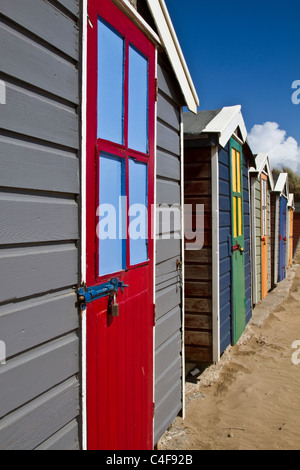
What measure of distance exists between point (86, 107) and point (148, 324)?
176 centimetres

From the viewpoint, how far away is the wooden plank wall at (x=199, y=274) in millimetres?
5480

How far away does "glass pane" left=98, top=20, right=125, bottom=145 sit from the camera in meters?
2.45

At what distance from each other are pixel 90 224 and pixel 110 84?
36.2 inches

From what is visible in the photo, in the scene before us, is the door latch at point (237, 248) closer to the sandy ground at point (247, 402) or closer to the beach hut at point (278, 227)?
the sandy ground at point (247, 402)

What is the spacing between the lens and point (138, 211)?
299 cm

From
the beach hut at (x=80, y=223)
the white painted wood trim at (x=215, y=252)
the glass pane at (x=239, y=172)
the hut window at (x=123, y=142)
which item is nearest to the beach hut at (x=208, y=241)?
the white painted wood trim at (x=215, y=252)

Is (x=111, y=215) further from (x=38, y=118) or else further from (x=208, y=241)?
(x=208, y=241)

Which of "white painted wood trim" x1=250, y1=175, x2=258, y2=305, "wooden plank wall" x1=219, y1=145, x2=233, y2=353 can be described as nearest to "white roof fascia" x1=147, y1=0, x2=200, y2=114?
"wooden plank wall" x1=219, y1=145, x2=233, y2=353

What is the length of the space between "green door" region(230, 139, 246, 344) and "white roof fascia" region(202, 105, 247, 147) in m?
0.37

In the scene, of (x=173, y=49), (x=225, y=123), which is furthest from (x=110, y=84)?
(x=225, y=123)

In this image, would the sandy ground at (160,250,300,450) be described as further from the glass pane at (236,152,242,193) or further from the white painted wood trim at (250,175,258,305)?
the glass pane at (236,152,242,193)

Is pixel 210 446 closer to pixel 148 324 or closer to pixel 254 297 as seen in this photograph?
pixel 148 324

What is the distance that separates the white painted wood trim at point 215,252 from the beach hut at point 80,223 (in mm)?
2042
